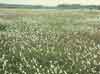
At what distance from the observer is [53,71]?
1053 cm

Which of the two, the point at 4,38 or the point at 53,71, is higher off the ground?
the point at 4,38

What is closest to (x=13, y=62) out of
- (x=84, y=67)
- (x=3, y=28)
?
(x=84, y=67)

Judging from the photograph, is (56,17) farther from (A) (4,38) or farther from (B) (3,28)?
(A) (4,38)

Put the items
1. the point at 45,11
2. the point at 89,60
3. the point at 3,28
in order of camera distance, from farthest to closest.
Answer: the point at 45,11 < the point at 3,28 < the point at 89,60

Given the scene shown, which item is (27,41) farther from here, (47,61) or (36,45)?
(47,61)

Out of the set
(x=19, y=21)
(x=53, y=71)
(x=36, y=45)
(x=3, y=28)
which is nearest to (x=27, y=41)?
(x=36, y=45)

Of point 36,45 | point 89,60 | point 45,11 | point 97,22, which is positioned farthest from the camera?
point 45,11

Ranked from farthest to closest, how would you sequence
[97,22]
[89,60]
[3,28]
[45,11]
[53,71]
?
1. [45,11]
2. [97,22]
3. [3,28]
4. [89,60]
5. [53,71]

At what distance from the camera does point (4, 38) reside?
485 inches

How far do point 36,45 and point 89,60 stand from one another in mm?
2319

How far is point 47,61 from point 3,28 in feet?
24.8

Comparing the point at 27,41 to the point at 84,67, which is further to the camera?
the point at 27,41

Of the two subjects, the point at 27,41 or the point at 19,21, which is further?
the point at 19,21

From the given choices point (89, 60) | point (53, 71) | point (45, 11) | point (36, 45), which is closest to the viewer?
point (53, 71)
